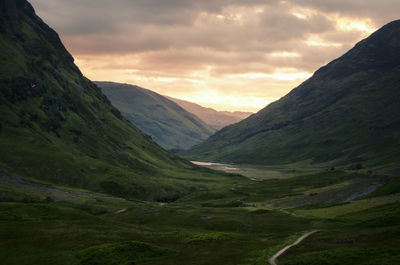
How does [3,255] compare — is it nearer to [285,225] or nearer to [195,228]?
[195,228]

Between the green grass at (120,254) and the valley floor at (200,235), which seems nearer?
the valley floor at (200,235)

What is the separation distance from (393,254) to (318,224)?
2316 inches

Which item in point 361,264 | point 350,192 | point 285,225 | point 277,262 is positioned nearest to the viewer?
point 361,264

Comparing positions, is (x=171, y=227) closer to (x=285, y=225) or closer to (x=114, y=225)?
(x=114, y=225)

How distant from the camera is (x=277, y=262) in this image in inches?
2327

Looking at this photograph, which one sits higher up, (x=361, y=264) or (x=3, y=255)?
(x=361, y=264)

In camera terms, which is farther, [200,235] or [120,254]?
[200,235]

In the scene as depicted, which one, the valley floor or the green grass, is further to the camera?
the green grass

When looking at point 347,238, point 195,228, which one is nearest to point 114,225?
point 195,228

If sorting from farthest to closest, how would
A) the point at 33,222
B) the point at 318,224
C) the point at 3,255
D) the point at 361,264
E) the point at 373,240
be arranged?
the point at 318,224 → the point at 33,222 → the point at 3,255 → the point at 373,240 → the point at 361,264

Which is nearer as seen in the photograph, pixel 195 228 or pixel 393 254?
pixel 393 254

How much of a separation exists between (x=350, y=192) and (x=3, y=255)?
14089 cm

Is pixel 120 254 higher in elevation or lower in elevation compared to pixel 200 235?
higher

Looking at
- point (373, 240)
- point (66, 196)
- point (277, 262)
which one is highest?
point (373, 240)
